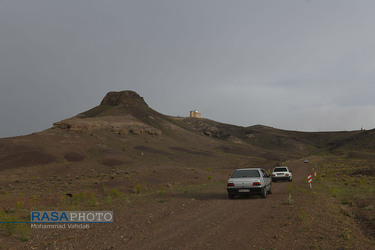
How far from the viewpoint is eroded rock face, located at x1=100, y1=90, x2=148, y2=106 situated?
118750 mm

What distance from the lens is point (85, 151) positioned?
199 feet

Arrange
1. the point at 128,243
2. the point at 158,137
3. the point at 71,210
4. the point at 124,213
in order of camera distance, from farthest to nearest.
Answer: the point at 158,137 → the point at 71,210 → the point at 124,213 → the point at 128,243

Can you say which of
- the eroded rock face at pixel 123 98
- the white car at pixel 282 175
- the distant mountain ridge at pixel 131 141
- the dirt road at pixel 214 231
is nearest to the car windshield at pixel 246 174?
the dirt road at pixel 214 231

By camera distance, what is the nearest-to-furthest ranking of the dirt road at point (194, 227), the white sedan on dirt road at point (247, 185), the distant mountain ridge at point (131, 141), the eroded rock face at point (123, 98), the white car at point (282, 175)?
1. the dirt road at point (194, 227)
2. the white sedan on dirt road at point (247, 185)
3. the white car at point (282, 175)
4. the distant mountain ridge at point (131, 141)
5. the eroded rock face at point (123, 98)

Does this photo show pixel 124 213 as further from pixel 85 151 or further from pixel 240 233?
pixel 85 151

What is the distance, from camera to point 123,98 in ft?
397

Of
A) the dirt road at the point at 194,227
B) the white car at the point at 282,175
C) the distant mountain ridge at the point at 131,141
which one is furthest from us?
the distant mountain ridge at the point at 131,141

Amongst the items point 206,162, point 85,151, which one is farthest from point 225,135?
point 85,151

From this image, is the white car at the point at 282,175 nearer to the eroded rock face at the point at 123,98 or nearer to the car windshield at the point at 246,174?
the car windshield at the point at 246,174

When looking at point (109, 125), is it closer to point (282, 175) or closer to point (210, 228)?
point (282, 175)

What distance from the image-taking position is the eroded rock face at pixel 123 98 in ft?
390

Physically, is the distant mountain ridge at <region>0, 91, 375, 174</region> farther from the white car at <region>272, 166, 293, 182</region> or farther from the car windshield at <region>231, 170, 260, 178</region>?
the car windshield at <region>231, 170, 260, 178</region>

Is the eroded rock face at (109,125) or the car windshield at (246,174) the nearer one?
the car windshield at (246,174)

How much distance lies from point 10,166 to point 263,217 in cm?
4848
